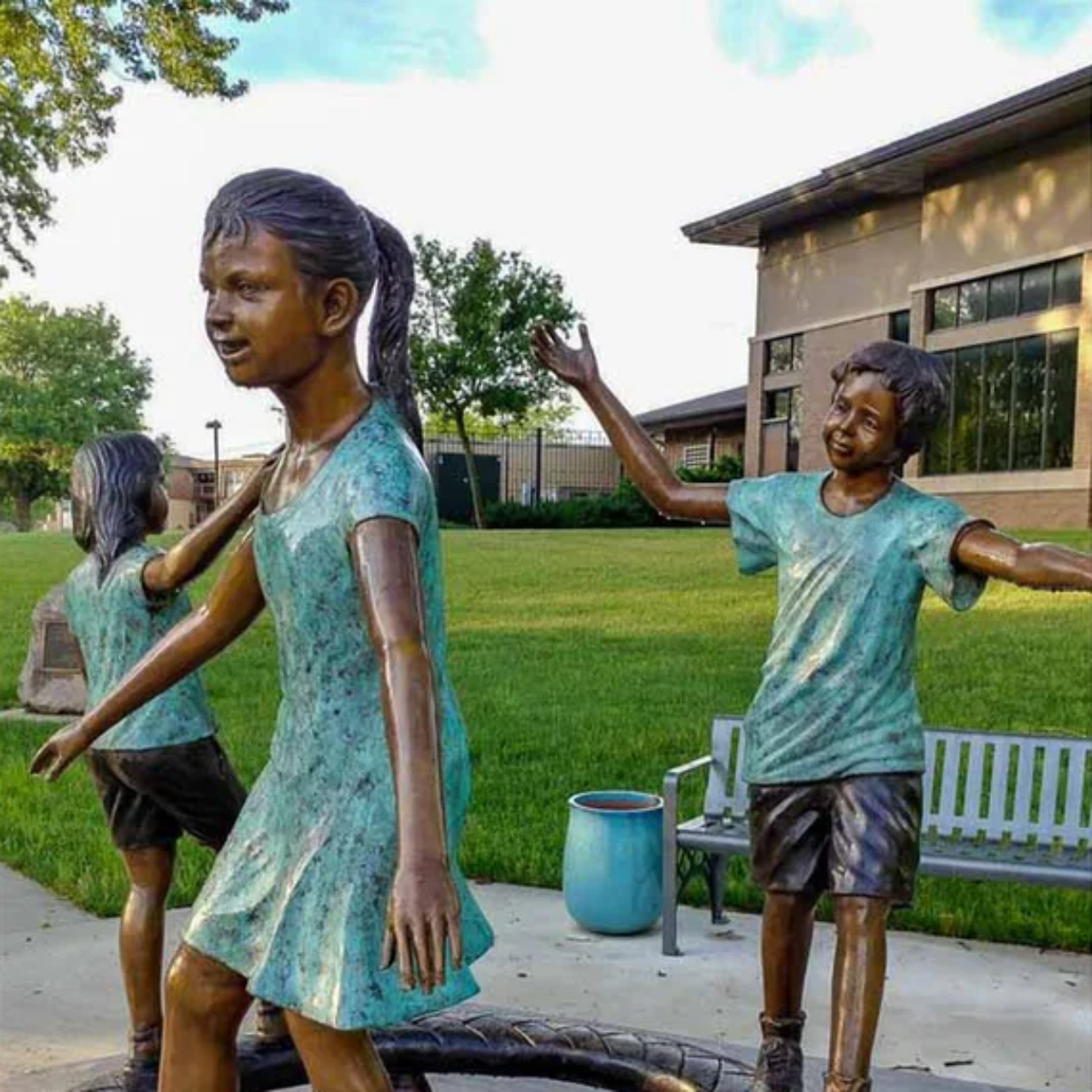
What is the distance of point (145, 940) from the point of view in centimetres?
243

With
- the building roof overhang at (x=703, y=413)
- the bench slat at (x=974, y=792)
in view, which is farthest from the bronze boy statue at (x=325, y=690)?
the building roof overhang at (x=703, y=413)

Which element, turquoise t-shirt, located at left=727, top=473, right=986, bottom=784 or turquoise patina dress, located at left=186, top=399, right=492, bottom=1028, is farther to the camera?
turquoise t-shirt, located at left=727, top=473, right=986, bottom=784

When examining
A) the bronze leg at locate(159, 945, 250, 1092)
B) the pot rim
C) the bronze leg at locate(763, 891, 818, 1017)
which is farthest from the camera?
the pot rim

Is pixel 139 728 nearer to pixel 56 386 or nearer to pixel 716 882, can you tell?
pixel 716 882

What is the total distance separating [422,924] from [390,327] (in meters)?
0.89

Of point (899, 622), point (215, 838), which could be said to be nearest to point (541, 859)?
point (215, 838)

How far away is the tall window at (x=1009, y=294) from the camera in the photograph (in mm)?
20047

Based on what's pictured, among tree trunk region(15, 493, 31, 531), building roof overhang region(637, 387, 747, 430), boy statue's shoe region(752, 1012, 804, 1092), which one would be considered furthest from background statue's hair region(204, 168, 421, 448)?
tree trunk region(15, 493, 31, 531)

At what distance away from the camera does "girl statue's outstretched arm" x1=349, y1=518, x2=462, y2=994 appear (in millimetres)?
1449

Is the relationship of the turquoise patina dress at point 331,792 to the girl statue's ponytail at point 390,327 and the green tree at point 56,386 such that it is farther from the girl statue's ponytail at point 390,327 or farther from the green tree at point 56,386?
the green tree at point 56,386

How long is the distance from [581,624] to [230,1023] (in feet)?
34.3

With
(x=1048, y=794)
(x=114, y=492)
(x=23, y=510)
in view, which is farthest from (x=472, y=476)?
(x=23, y=510)

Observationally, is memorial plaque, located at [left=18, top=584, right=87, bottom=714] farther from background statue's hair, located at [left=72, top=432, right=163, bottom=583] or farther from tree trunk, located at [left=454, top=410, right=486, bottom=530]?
tree trunk, located at [left=454, top=410, right=486, bottom=530]

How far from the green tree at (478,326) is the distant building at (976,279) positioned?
11.5 feet
